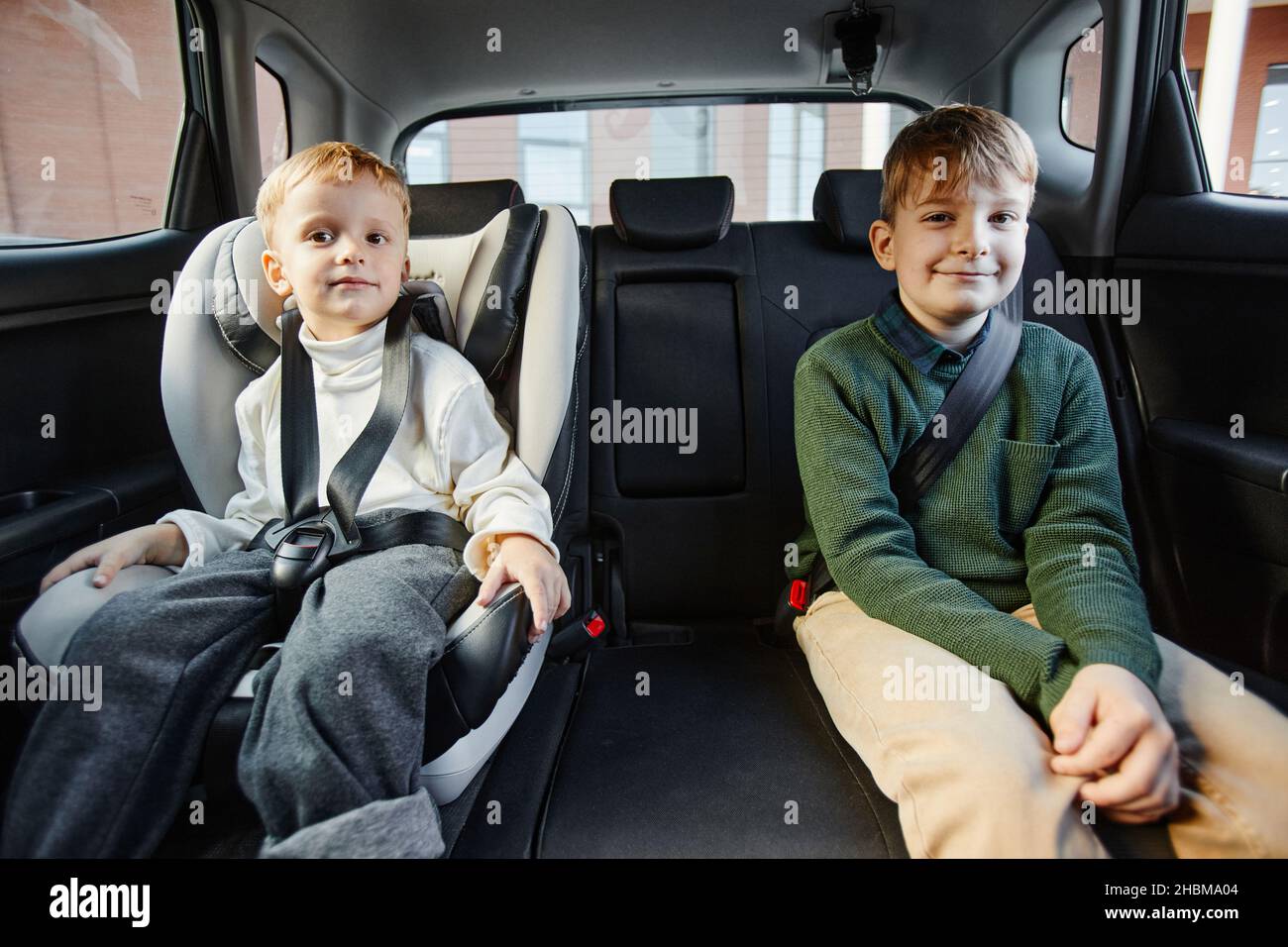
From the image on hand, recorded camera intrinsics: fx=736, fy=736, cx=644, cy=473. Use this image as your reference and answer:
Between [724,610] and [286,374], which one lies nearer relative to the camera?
[286,374]

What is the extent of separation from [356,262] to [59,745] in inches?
28.0

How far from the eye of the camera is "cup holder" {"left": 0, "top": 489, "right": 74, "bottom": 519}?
4.14ft

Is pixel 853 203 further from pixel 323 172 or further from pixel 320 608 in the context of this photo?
pixel 320 608

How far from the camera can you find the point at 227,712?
0.87 m

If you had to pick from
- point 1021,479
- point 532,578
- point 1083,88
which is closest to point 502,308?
point 532,578

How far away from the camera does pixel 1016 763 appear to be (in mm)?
789

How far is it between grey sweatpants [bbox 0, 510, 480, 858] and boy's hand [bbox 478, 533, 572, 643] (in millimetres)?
94

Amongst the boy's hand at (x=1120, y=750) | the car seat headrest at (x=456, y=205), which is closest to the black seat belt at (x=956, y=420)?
the boy's hand at (x=1120, y=750)

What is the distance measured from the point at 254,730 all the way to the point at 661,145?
85.1 inches

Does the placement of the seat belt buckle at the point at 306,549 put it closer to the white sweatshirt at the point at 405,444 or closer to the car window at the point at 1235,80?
the white sweatshirt at the point at 405,444

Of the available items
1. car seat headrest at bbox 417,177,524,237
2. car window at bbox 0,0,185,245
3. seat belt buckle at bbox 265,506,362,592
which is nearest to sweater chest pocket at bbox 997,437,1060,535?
seat belt buckle at bbox 265,506,362,592

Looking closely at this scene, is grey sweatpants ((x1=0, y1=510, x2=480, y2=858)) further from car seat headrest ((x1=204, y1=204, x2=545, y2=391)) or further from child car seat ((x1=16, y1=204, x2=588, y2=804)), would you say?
car seat headrest ((x1=204, y1=204, x2=545, y2=391))
